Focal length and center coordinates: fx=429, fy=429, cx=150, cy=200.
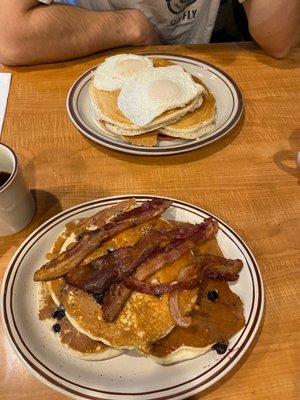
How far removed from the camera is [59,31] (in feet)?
6.28

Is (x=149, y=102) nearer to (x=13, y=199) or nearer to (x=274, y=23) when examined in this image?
(x=13, y=199)

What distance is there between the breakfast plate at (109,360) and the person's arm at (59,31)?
1037 mm

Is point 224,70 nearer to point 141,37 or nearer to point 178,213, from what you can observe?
point 141,37

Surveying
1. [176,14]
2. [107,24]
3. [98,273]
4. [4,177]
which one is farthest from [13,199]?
[176,14]

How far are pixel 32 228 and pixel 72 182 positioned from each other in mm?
228

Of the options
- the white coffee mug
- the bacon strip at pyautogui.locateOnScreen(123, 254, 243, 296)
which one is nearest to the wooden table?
the white coffee mug

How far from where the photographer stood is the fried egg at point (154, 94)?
154cm

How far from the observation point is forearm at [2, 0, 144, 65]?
1.87 meters

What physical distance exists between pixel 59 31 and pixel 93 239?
1.20m

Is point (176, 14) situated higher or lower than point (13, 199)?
higher

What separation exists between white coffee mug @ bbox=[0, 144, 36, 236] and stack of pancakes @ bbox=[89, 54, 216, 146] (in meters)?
0.43

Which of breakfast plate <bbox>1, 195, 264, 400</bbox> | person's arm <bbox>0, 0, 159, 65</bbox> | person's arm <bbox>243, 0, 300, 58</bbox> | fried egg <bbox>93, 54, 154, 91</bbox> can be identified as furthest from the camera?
person's arm <bbox>243, 0, 300, 58</bbox>

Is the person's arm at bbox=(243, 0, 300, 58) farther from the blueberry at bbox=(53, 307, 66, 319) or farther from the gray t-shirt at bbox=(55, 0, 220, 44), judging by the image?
the blueberry at bbox=(53, 307, 66, 319)

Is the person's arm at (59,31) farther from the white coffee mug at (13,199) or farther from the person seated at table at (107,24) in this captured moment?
the white coffee mug at (13,199)
